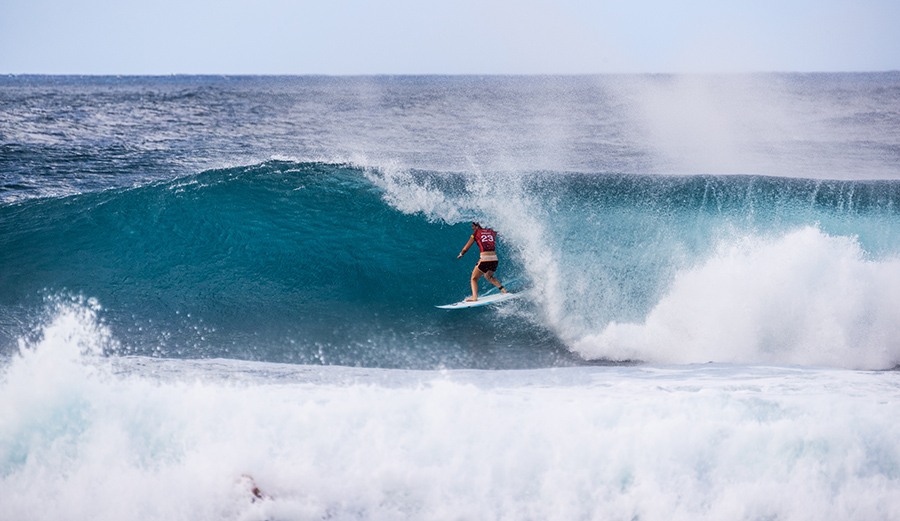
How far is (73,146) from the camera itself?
16531mm

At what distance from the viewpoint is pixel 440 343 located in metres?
6.81

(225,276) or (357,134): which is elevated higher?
(357,134)

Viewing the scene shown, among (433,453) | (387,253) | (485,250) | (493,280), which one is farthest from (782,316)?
(387,253)

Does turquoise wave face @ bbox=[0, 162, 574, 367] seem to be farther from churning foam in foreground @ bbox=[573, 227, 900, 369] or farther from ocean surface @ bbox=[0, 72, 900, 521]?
churning foam in foreground @ bbox=[573, 227, 900, 369]

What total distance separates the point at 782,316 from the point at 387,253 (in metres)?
5.29

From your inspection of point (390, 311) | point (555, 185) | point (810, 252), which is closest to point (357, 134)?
point (555, 185)

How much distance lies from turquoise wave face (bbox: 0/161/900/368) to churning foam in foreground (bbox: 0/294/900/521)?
2.22m

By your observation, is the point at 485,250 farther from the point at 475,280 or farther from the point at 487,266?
the point at 475,280

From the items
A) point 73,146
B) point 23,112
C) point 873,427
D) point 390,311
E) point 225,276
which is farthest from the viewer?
point 23,112

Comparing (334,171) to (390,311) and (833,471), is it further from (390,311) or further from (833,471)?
(833,471)

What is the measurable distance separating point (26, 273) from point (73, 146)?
10.7 metres

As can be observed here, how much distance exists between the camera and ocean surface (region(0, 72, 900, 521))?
3582 mm

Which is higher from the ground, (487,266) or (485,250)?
(485,250)

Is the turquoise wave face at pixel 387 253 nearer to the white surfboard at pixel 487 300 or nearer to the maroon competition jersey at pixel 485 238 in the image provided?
the white surfboard at pixel 487 300
